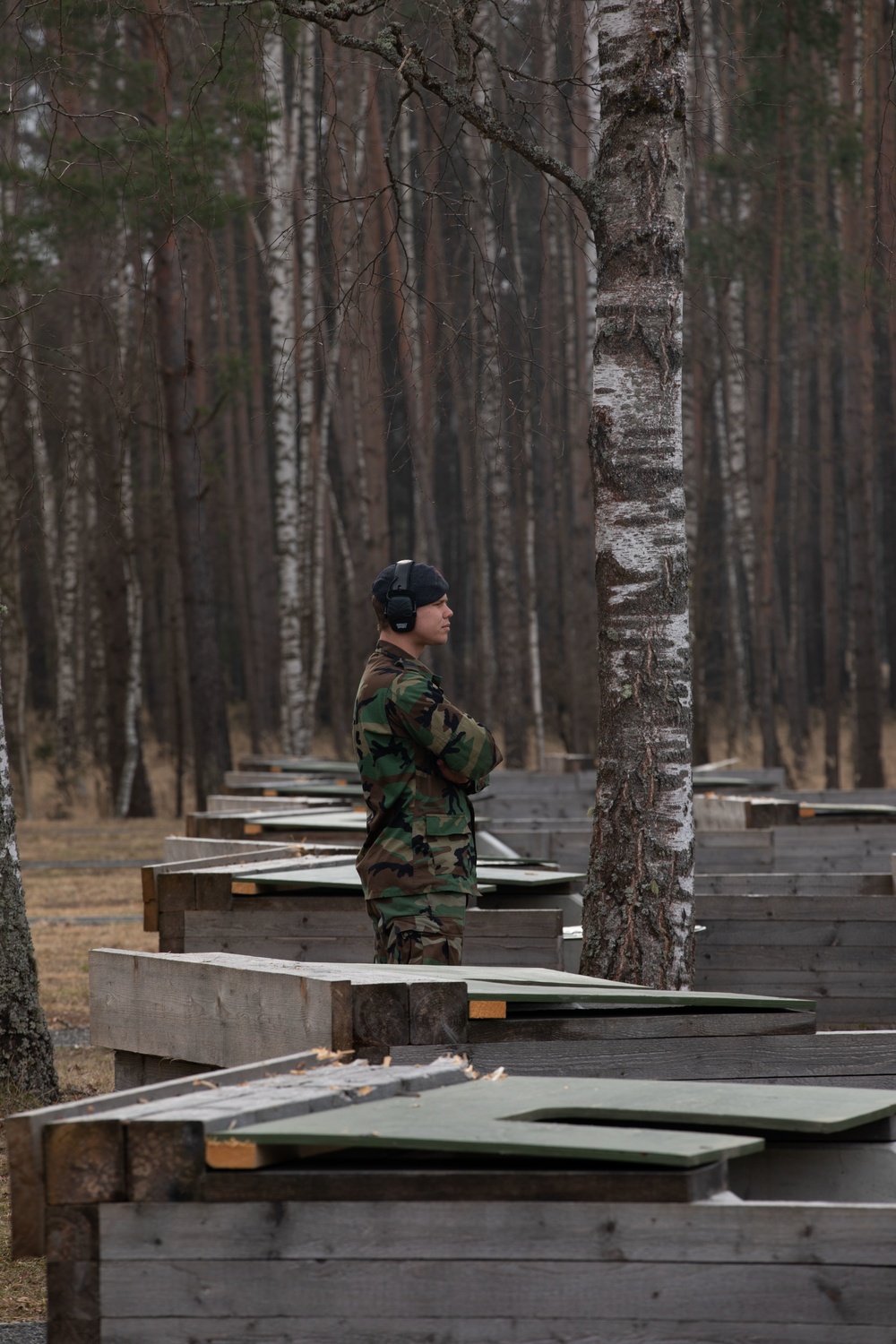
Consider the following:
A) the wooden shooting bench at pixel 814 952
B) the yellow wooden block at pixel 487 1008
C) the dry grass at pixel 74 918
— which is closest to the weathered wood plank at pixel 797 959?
the wooden shooting bench at pixel 814 952

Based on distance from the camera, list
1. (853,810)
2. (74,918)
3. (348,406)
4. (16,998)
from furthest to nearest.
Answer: (348,406)
(74,918)
(853,810)
(16,998)

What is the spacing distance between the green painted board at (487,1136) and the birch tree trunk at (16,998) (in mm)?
4026

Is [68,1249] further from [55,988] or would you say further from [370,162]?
[370,162]

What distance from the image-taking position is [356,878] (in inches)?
258

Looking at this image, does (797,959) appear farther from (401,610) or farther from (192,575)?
(192,575)

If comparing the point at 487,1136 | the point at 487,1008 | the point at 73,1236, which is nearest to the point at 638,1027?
the point at 487,1008

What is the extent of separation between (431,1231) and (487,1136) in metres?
0.20

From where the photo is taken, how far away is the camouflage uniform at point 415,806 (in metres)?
5.08

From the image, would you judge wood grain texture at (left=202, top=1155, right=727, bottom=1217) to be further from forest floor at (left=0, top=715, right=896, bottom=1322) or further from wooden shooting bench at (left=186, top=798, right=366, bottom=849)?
wooden shooting bench at (left=186, top=798, right=366, bottom=849)

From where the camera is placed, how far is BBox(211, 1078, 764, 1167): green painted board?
2807 mm

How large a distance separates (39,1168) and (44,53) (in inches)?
222

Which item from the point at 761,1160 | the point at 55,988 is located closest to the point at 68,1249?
the point at 761,1160

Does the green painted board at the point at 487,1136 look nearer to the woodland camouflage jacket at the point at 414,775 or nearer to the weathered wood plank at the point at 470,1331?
the weathered wood plank at the point at 470,1331

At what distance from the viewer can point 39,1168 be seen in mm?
3000
